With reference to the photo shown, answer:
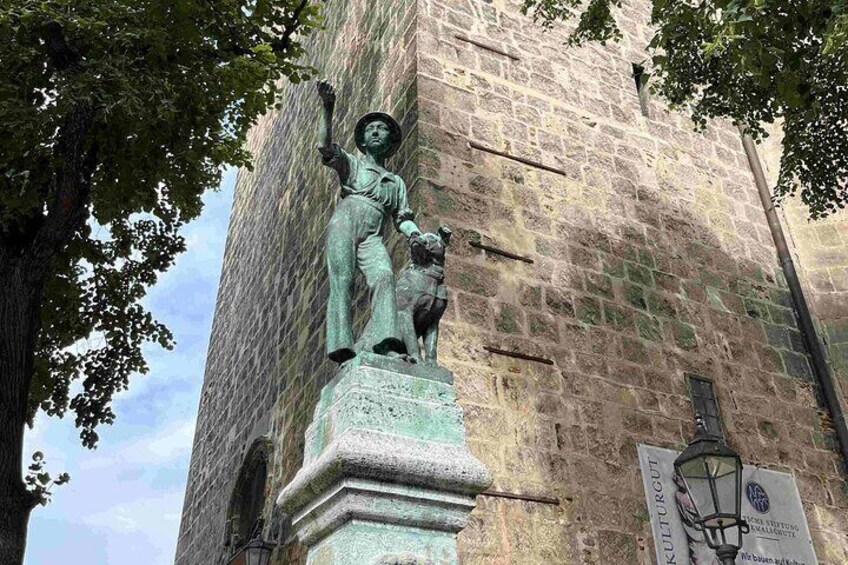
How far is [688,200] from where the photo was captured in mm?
9078

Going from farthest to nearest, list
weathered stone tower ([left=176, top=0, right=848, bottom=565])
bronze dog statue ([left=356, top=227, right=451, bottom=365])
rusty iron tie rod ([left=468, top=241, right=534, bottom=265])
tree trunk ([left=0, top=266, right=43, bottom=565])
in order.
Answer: rusty iron tie rod ([left=468, top=241, right=534, bottom=265])
weathered stone tower ([left=176, top=0, right=848, bottom=565])
tree trunk ([left=0, top=266, right=43, bottom=565])
bronze dog statue ([left=356, top=227, right=451, bottom=365])

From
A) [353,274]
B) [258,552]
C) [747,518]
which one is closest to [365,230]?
[353,274]

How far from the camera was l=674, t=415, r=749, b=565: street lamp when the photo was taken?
513 cm

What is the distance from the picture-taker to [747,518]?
7.14m

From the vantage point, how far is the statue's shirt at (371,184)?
13.9 ft

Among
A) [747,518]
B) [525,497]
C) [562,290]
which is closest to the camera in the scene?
[525,497]

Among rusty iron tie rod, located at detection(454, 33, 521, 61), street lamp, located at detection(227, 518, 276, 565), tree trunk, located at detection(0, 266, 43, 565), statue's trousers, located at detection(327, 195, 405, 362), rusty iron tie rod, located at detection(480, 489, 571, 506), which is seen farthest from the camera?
rusty iron tie rod, located at detection(454, 33, 521, 61)

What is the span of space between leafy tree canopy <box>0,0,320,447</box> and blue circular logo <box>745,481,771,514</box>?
637cm

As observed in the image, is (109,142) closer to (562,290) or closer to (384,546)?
(562,290)

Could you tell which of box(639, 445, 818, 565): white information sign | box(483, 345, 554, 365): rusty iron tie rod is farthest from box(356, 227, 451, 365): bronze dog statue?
box(639, 445, 818, 565): white information sign

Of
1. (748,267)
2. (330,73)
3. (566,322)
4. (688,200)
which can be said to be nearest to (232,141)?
(330,73)

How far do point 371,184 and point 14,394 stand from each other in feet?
13.4

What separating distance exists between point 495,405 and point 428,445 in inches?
124

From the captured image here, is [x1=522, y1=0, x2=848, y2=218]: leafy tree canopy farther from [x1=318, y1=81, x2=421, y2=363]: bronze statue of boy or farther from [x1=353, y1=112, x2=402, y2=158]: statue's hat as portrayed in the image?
[x1=318, y1=81, x2=421, y2=363]: bronze statue of boy
